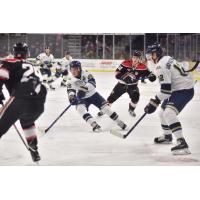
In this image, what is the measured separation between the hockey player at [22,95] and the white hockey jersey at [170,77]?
29.6 inches

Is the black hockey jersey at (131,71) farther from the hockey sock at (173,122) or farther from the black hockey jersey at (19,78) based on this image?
the black hockey jersey at (19,78)

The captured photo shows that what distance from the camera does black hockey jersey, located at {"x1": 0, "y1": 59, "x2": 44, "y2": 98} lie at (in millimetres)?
3598

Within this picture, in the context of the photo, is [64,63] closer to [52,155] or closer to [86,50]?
[86,50]

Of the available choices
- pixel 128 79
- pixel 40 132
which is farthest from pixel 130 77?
pixel 40 132

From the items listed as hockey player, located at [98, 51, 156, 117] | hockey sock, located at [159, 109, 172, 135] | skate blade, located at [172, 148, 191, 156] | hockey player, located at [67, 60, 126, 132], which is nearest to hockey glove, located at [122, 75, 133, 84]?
hockey player, located at [98, 51, 156, 117]

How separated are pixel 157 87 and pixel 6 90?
0.96 metres

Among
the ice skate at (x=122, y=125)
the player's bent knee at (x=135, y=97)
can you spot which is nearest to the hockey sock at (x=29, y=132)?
the ice skate at (x=122, y=125)

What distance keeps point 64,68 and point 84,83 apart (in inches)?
6.9

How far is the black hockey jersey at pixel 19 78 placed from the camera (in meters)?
3.60

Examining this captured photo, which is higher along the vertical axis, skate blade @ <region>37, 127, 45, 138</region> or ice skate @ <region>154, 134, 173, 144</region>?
skate blade @ <region>37, 127, 45, 138</region>

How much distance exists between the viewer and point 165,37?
392cm

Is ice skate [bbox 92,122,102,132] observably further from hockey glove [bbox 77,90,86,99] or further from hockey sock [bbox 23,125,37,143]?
hockey sock [bbox 23,125,37,143]

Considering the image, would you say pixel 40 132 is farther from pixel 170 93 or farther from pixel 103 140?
pixel 170 93

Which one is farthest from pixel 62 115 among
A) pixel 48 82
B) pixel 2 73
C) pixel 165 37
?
pixel 165 37
